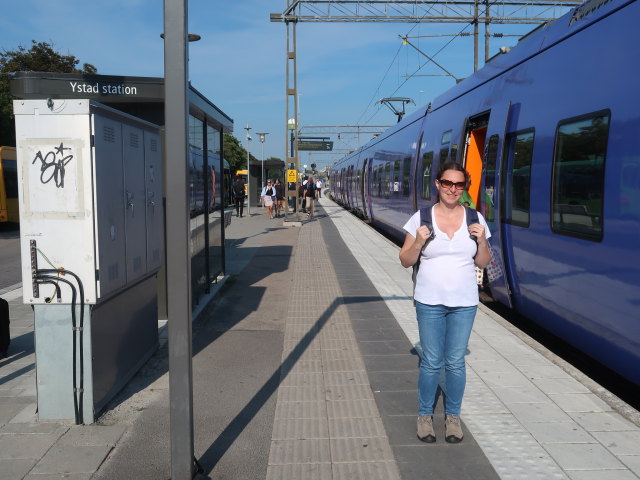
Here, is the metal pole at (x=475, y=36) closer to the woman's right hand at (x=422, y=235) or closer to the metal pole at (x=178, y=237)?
the woman's right hand at (x=422, y=235)

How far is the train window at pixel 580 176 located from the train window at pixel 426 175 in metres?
6.32

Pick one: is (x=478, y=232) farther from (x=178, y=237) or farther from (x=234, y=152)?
(x=234, y=152)

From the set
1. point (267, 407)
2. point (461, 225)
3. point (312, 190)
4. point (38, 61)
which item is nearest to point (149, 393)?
point (267, 407)

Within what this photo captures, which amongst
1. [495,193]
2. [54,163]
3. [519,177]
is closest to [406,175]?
[495,193]

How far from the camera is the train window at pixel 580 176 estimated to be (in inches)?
184

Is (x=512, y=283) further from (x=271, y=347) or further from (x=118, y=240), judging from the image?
(x=118, y=240)

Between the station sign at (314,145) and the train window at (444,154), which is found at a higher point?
the station sign at (314,145)

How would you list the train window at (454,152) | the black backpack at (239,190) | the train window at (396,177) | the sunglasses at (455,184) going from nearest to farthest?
the sunglasses at (455,184) < the train window at (454,152) < the train window at (396,177) < the black backpack at (239,190)

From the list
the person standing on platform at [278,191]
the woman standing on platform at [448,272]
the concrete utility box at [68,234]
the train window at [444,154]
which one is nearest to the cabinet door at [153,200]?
the concrete utility box at [68,234]

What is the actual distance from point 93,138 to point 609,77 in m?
3.71

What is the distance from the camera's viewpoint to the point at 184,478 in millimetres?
3371

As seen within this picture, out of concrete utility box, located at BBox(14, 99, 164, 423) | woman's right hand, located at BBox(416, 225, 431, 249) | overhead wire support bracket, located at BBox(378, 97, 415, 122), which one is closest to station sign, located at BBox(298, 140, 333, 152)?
overhead wire support bracket, located at BBox(378, 97, 415, 122)

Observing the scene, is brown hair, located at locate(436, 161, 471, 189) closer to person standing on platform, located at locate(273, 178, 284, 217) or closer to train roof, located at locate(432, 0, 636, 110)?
train roof, located at locate(432, 0, 636, 110)

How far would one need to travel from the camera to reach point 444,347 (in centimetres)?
395
